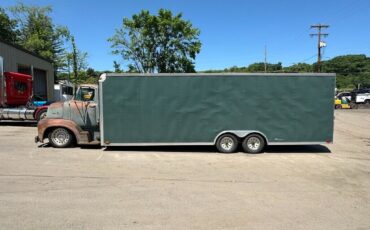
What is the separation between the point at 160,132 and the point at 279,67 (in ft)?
343

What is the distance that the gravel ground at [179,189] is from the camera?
18.9 feet

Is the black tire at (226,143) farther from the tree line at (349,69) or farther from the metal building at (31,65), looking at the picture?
the tree line at (349,69)

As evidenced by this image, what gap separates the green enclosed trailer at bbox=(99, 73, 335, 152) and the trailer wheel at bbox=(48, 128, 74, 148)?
137 cm

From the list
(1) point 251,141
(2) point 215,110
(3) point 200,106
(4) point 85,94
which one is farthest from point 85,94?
(1) point 251,141

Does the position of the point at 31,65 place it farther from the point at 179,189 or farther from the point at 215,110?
the point at 179,189

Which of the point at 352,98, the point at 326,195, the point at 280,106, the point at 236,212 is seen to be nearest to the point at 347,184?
the point at 326,195

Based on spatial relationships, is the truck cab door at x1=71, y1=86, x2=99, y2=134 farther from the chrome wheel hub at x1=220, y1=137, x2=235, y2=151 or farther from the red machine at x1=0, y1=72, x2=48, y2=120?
the red machine at x1=0, y1=72, x2=48, y2=120

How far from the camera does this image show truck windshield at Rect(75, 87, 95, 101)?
13102 millimetres

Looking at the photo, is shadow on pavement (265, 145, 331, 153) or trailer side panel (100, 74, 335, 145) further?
shadow on pavement (265, 145, 331, 153)

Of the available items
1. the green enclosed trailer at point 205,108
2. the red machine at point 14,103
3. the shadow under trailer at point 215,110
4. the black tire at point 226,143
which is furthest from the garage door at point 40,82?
the black tire at point 226,143

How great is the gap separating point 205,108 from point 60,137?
5.17 metres

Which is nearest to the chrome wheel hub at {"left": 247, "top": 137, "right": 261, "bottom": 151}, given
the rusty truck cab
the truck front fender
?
the rusty truck cab

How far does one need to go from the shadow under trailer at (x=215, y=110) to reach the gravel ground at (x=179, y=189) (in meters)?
0.57

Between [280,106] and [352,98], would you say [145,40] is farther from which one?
[280,106]
